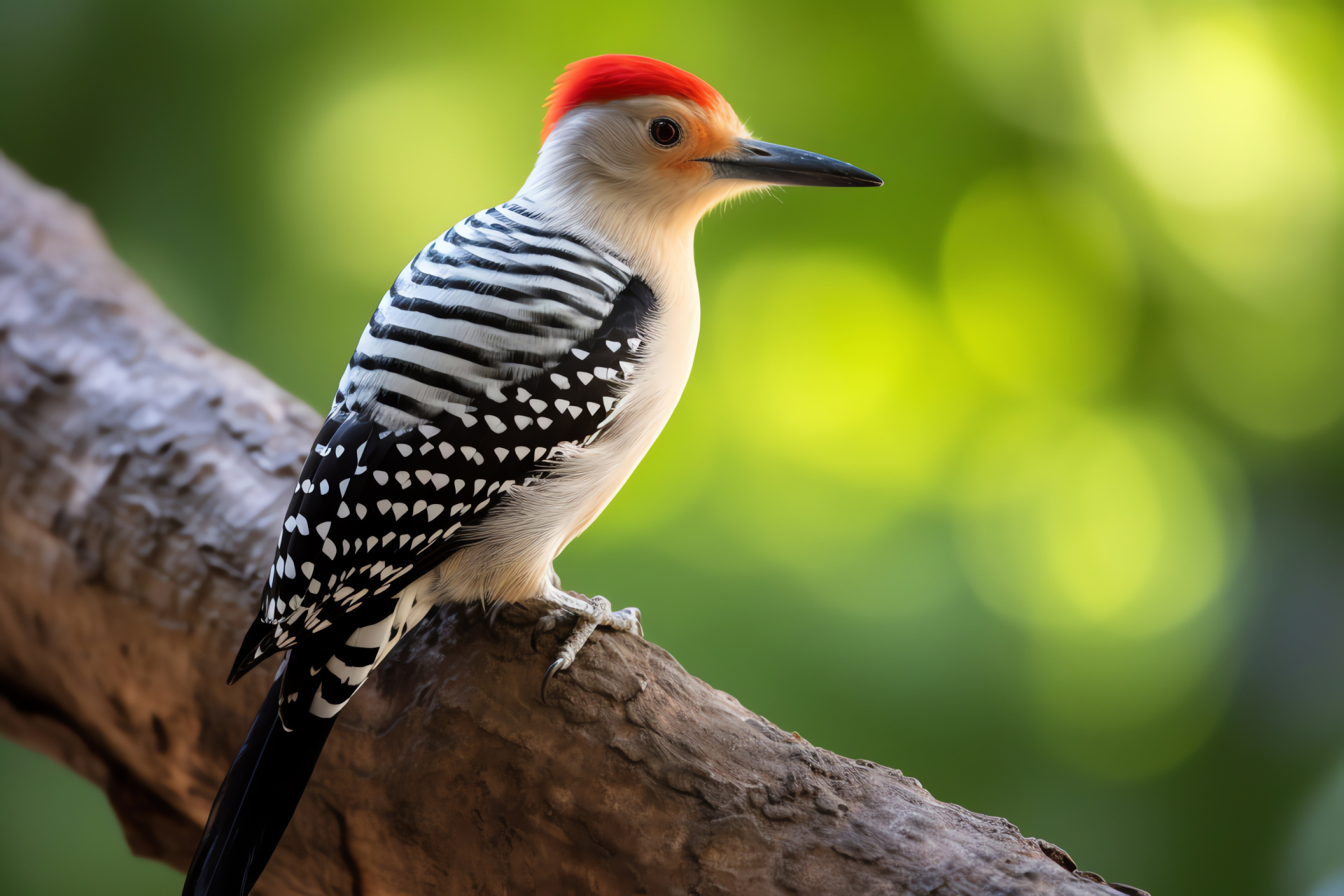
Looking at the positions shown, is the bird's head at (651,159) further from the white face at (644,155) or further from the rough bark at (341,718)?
the rough bark at (341,718)

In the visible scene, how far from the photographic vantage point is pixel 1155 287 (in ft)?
9.53

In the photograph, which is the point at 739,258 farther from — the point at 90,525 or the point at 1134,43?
the point at 90,525

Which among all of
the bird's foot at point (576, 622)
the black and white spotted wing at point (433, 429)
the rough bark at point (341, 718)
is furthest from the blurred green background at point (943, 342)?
the black and white spotted wing at point (433, 429)

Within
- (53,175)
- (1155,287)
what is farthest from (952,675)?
(53,175)

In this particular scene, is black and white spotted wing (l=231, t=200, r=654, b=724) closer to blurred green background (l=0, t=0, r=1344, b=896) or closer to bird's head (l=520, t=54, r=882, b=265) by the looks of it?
bird's head (l=520, t=54, r=882, b=265)

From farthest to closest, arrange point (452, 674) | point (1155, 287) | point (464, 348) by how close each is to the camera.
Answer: point (1155, 287)
point (452, 674)
point (464, 348)

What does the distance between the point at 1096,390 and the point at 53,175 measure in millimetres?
3454

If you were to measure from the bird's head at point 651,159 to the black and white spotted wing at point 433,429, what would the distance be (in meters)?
0.17

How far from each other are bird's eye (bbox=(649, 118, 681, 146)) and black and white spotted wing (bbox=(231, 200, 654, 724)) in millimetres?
273

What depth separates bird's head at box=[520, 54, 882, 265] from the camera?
1463 millimetres

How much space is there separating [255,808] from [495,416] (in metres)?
0.62

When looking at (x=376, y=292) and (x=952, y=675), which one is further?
(x=376, y=292)

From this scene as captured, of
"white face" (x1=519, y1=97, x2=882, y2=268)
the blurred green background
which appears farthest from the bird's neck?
the blurred green background

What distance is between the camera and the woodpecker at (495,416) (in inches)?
47.5
